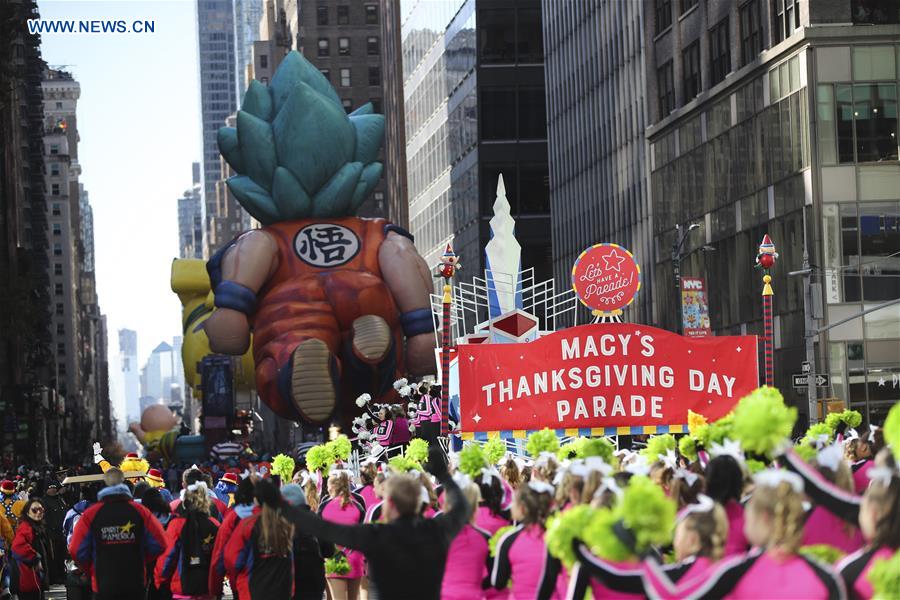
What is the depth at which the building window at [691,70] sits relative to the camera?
51531 mm

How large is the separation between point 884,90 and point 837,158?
77.8 inches

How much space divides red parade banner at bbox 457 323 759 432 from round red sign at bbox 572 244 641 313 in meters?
5.78

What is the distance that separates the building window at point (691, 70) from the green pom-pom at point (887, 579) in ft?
152

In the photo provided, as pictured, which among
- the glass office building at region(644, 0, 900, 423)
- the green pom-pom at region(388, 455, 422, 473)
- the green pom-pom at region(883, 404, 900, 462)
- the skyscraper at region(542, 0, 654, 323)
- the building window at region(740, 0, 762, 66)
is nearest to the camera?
the green pom-pom at region(883, 404, 900, 462)

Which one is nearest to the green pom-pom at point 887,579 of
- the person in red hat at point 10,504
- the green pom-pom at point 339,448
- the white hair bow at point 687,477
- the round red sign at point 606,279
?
the white hair bow at point 687,477

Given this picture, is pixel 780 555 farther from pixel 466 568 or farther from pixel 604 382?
pixel 604 382

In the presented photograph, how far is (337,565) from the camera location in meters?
14.8

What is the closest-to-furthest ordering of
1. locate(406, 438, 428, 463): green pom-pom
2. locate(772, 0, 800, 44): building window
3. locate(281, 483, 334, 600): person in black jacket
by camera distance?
locate(281, 483, 334, 600): person in black jacket < locate(406, 438, 428, 463): green pom-pom < locate(772, 0, 800, 44): building window

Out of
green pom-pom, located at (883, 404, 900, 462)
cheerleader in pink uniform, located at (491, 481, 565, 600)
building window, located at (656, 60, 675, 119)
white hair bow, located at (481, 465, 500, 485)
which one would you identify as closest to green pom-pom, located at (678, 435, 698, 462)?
white hair bow, located at (481, 465, 500, 485)

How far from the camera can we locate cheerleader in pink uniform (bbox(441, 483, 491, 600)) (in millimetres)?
10266

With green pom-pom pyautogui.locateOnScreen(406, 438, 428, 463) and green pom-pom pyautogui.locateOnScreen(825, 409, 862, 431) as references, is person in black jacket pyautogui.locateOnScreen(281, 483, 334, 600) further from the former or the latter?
green pom-pom pyautogui.locateOnScreen(825, 409, 862, 431)

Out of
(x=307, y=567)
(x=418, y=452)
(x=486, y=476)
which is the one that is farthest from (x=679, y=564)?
(x=418, y=452)

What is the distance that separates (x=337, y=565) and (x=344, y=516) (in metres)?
0.44

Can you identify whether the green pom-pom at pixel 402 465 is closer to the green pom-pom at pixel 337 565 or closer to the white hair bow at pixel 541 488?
the green pom-pom at pixel 337 565
